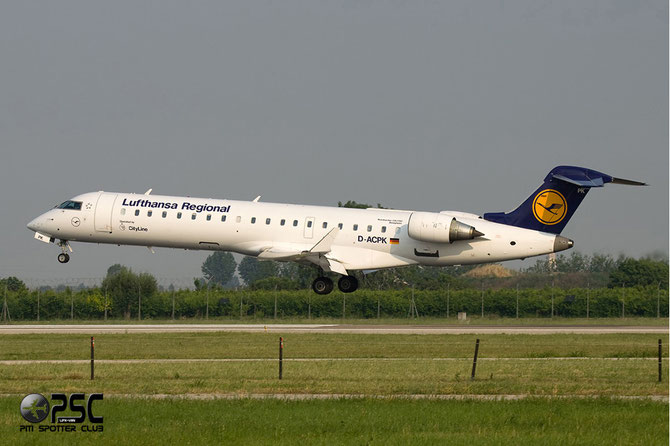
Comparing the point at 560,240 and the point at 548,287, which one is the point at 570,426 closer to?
the point at 560,240

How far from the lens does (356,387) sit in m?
26.8

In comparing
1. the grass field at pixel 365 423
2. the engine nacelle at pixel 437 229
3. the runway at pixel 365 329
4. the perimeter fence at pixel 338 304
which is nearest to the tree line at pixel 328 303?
the perimeter fence at pixel 338 304

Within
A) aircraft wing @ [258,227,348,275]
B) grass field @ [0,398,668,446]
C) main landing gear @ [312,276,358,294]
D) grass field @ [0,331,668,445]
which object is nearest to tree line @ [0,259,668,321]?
main landing gear @ [312,276,358,294]

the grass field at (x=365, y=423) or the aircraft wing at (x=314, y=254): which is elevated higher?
the aircraft wing at (x=314, y=254)

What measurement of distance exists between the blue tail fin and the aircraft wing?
807 centimetres

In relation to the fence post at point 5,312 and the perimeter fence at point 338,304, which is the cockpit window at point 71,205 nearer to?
the perimeter fence at point 338,304

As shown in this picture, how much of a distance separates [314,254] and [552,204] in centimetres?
1103

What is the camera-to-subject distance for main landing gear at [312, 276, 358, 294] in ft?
161

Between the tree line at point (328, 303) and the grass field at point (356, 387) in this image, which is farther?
the tree line at point (328, 303)

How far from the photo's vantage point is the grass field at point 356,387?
64.0 ft

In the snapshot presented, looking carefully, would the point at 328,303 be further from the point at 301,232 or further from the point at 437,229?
the point at 437,229

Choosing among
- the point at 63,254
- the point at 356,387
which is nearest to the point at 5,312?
the point at 63,254

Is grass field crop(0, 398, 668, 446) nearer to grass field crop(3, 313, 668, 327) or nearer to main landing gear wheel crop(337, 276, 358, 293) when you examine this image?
main landing gear wheel crop(337, 276, 358, 293)

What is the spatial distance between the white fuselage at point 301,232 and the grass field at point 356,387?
4.72 meters
